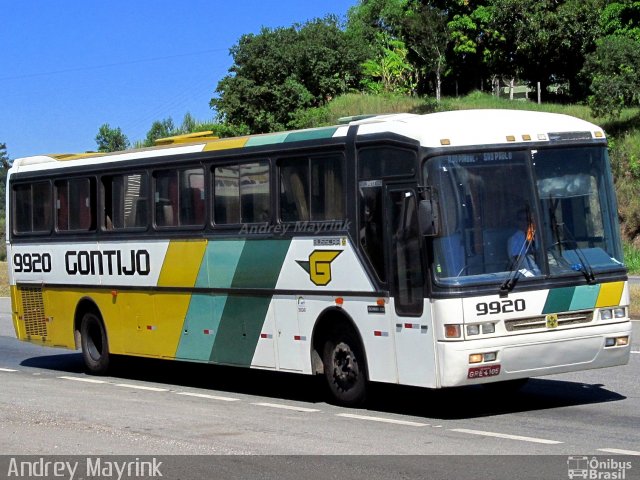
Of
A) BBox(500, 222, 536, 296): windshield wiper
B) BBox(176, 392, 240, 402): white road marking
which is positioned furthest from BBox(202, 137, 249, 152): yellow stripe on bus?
BBox(500, 222, 536, 296): windshield wiper

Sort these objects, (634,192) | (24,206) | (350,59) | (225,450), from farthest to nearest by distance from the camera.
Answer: (350,59), (634,192), (24,206), (225,450)

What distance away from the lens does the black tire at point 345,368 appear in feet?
42.7

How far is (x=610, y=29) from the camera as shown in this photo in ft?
197

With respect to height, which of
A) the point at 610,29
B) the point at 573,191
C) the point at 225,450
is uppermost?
the point at 610,29

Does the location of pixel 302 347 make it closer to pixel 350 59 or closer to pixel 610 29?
pixel 610 29

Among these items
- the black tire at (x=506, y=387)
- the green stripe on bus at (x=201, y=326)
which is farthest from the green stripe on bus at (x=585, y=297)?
the green stripe on bus at (x=201, y=326)

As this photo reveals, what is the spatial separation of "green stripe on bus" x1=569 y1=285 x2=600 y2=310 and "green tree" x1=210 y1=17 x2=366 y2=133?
187ft

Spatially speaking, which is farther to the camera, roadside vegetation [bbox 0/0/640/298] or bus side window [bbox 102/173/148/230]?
roadside vegetation [bbox 0/0/640/298]

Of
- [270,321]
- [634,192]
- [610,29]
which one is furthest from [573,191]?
[610,29]

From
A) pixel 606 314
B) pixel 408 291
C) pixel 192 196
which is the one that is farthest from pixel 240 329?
pixel 606 314

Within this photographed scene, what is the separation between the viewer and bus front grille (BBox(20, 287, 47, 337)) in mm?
19297

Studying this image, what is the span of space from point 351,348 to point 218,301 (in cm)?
270

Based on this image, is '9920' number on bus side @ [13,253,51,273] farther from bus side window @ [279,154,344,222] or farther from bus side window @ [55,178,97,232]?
bus side window @ [279,154,344,222]

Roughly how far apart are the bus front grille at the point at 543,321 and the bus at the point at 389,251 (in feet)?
0.07
